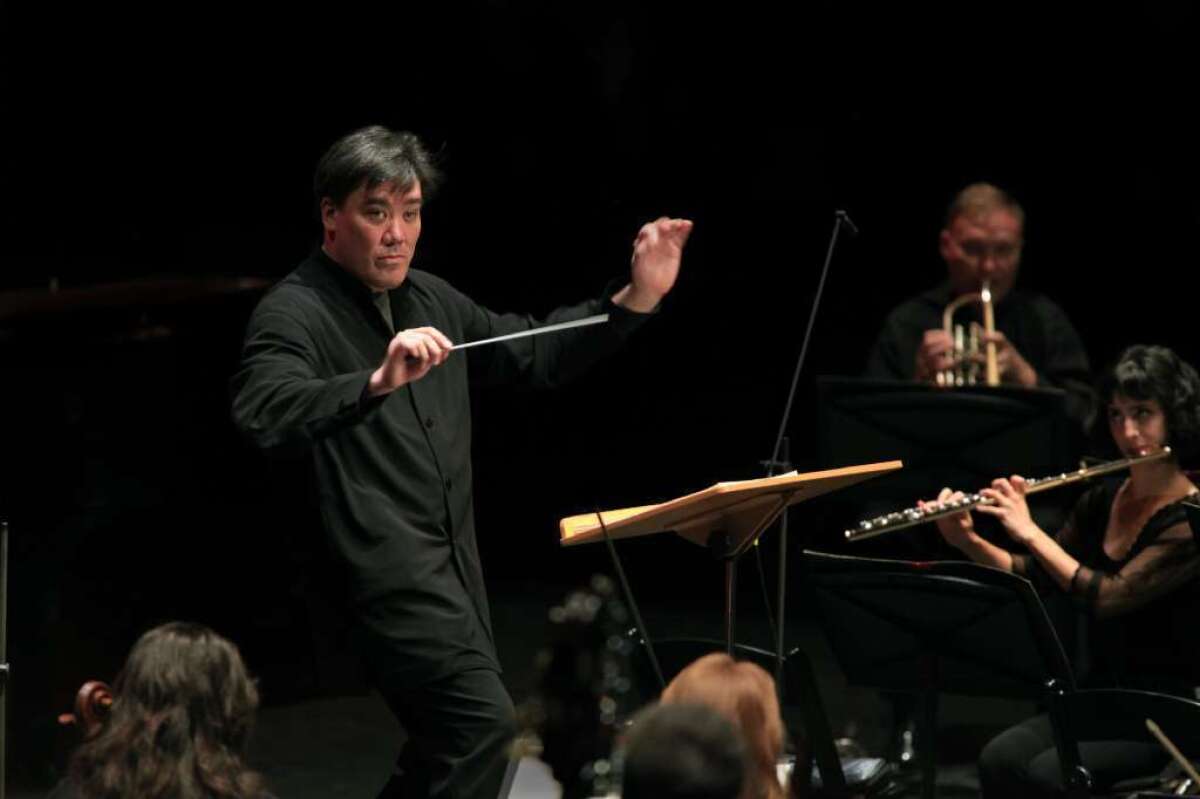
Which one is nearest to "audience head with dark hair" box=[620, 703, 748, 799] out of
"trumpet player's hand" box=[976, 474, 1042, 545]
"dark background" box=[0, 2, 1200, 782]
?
"trumpet player's hand" box=[976, 474, 1042, 545]

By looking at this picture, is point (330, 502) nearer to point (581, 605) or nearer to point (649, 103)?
point (581, 605)

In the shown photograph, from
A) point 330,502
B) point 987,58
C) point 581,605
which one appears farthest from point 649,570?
point 330,502

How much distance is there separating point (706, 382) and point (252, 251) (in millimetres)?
1637

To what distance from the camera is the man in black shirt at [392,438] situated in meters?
3.61

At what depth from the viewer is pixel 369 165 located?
380cm

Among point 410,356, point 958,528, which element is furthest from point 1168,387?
point 410,356

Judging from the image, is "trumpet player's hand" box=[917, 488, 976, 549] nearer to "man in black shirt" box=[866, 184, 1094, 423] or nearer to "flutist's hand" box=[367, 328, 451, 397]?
"man in black shirt" box=[866, 184, 1094, 423]

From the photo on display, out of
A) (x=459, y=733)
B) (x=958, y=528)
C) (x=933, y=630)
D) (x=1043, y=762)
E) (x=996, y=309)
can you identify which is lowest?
(x=1043, y=762)

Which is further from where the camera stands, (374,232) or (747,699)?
(374,232)

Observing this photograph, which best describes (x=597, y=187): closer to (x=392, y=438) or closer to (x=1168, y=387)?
(x=1168, y=387)

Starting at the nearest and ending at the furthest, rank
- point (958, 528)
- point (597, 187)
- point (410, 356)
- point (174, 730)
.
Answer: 1. point (174, 730)
2. point (410, 356)
3. point (958, 528)
4. point (597, 187)

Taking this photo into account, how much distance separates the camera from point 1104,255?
6789mm

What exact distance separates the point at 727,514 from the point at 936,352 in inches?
84.2

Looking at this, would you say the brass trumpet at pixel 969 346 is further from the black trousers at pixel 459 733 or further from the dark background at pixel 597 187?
the black trousers at pixel 459 733
